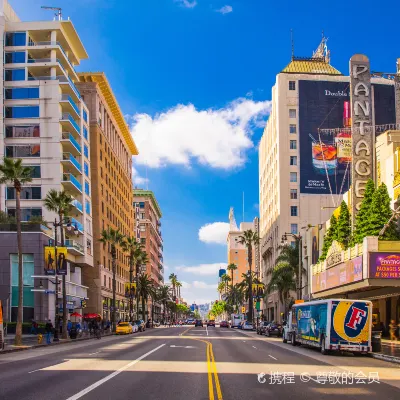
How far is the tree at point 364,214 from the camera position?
159 feet

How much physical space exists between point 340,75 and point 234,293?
78.7 metres

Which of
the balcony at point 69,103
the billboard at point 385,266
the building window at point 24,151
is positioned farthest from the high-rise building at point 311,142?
the billboard at point 385,266

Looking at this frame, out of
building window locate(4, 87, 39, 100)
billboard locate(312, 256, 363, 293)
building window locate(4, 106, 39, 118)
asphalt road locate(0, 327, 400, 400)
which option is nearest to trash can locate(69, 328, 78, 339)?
billboard locate(312, 256, 363, 293)

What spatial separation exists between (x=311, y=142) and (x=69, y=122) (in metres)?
45.3

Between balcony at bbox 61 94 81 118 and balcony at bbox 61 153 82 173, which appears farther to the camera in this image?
balcony at bbox 61 94 81 118

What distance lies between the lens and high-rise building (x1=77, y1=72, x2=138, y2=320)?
298 ft

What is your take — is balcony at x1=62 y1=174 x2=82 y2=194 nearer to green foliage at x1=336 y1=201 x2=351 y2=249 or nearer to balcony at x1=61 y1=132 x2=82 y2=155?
balcony at x1=61 y1=132 x2=82 y2=155

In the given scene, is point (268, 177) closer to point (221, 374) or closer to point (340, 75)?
point (340, 75)

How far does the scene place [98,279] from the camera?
89.9 metres

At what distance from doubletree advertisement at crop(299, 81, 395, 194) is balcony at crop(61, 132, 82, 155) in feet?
133

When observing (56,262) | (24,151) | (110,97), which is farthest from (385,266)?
(110,97)

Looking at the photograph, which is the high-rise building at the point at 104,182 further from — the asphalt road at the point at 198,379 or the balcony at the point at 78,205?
the asphalt road at the point at 198,379

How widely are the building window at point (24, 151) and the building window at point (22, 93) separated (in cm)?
601

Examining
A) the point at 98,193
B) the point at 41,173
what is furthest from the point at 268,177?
the point at 41,173
